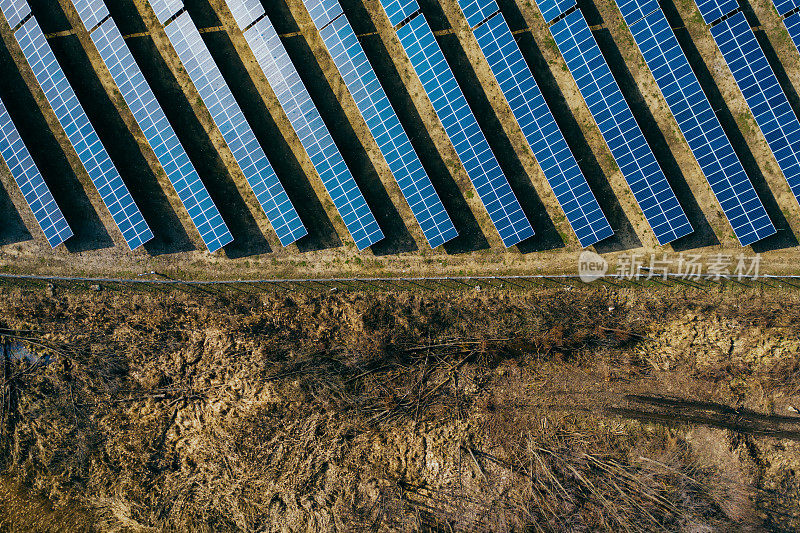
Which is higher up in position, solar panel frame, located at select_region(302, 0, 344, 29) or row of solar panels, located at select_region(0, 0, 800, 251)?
solar panel frame, located at select_region(302, 0, 344, 29)

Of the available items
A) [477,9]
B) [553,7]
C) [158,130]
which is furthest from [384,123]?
[158,130]

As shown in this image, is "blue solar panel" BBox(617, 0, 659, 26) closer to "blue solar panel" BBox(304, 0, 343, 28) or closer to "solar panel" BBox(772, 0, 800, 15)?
"solar panel" BBox(772, 0, 800, 15)

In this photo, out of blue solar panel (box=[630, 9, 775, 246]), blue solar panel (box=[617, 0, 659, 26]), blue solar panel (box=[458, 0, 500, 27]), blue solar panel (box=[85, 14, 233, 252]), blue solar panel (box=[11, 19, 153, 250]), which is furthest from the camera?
blue solar panel (box=[11, 19, 153, 250])

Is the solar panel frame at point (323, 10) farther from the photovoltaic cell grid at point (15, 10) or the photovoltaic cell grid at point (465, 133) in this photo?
the photovoltaic cell grid at point (15, 10)

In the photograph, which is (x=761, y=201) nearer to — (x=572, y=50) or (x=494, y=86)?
(x=572, y=50)

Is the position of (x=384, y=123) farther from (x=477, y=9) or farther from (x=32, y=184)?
(x=32, y=184)

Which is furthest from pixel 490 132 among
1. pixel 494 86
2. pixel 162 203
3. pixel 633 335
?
pixel 162 203

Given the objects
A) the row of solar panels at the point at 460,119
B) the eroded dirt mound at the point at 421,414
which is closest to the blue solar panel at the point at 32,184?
the row of solar panels at the point at 460,119

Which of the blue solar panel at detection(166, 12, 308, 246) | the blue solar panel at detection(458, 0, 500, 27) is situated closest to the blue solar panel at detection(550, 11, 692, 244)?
the blue solar panel at detection(458, 0, 500, 27)
